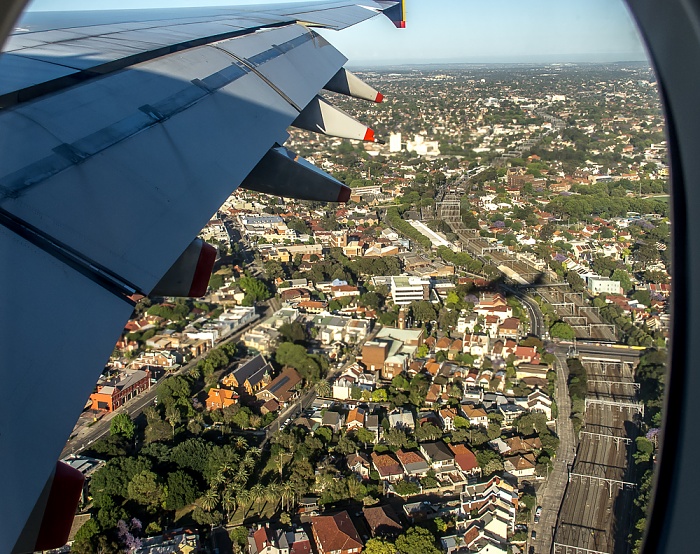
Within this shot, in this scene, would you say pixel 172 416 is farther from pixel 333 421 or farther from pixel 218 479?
pixel 333 421

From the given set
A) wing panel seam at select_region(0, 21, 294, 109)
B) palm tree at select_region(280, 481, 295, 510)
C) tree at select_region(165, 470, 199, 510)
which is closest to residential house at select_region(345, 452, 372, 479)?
palm tree at select_region(280, 481, 295, 510)

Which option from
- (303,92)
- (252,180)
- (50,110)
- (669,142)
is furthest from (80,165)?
(303,92)

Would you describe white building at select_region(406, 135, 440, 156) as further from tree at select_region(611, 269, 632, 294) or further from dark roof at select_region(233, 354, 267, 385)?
dark roof at select_region(233, 354, 267, 385)

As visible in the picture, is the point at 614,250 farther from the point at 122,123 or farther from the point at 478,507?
the point at 122,123

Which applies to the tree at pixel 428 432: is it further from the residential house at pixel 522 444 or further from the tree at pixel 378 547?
the tree at pixel 378 547

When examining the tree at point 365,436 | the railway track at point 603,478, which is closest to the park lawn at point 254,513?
the tree at point 365,436
